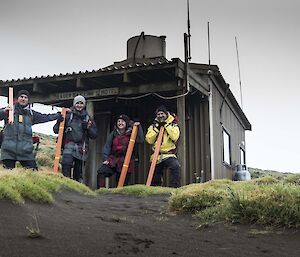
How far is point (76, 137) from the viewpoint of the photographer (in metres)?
10.4

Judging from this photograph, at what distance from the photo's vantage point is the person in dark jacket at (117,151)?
10.5 meters

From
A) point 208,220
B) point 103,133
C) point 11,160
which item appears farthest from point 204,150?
point 208,220

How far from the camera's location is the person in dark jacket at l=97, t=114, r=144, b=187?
10516 millimetres

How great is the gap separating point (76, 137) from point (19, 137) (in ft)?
4.53

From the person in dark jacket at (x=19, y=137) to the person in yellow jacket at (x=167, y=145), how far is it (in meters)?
2.69

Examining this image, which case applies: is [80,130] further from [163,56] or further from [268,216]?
[268,216]

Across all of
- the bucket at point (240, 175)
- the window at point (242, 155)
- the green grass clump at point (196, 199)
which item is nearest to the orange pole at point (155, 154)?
the green grass clump at point (196, 199)

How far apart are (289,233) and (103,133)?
375 inches

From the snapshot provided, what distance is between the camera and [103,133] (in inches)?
544

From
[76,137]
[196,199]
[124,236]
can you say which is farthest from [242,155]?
[124,236]

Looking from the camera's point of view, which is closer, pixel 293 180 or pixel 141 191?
pixel 141 191

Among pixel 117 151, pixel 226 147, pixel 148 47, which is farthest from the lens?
pixel 226 147

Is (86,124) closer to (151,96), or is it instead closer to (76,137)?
(76,137)

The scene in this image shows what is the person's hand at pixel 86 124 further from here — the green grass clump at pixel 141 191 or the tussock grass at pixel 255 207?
the tussock grass at pixel 255 207
